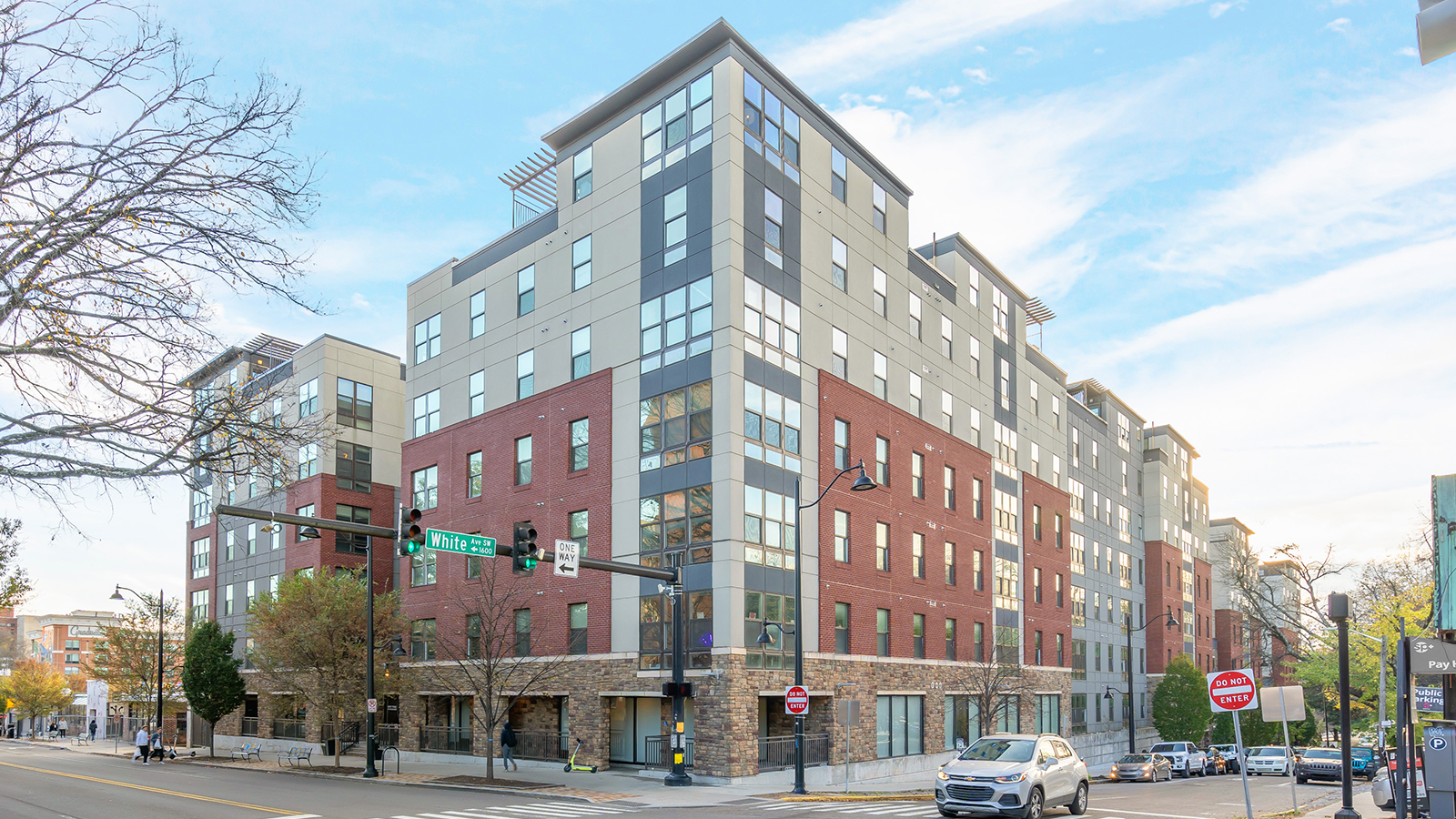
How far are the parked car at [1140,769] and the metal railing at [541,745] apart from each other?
24.1 metres

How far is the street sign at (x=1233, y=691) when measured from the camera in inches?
699

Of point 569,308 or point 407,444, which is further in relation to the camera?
point 407,444

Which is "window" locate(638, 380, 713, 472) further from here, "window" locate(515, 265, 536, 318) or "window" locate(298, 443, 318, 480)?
"window" locate(298, 443, 318, 480)

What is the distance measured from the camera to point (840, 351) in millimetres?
39375

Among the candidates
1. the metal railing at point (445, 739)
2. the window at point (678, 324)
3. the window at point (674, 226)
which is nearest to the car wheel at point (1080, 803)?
the window at point (678, 324)

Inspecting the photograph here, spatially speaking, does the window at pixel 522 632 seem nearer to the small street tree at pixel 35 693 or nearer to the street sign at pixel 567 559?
the street sign at pixel 567 559

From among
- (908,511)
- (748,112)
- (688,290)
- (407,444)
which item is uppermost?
(748,112)

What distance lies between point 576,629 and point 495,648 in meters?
4.03

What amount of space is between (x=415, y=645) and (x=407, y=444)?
861 cm

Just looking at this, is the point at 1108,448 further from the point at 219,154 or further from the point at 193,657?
the point at 219,154

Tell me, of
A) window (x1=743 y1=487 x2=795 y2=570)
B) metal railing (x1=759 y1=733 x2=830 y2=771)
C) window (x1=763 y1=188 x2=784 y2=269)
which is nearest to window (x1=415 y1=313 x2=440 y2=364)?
window (x1=763 y1=188 x2=784 y2=269)

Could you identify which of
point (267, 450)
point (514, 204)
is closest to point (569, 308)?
point (514, 204)

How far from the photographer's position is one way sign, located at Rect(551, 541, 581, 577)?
24.2 metres

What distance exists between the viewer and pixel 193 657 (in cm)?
5059
